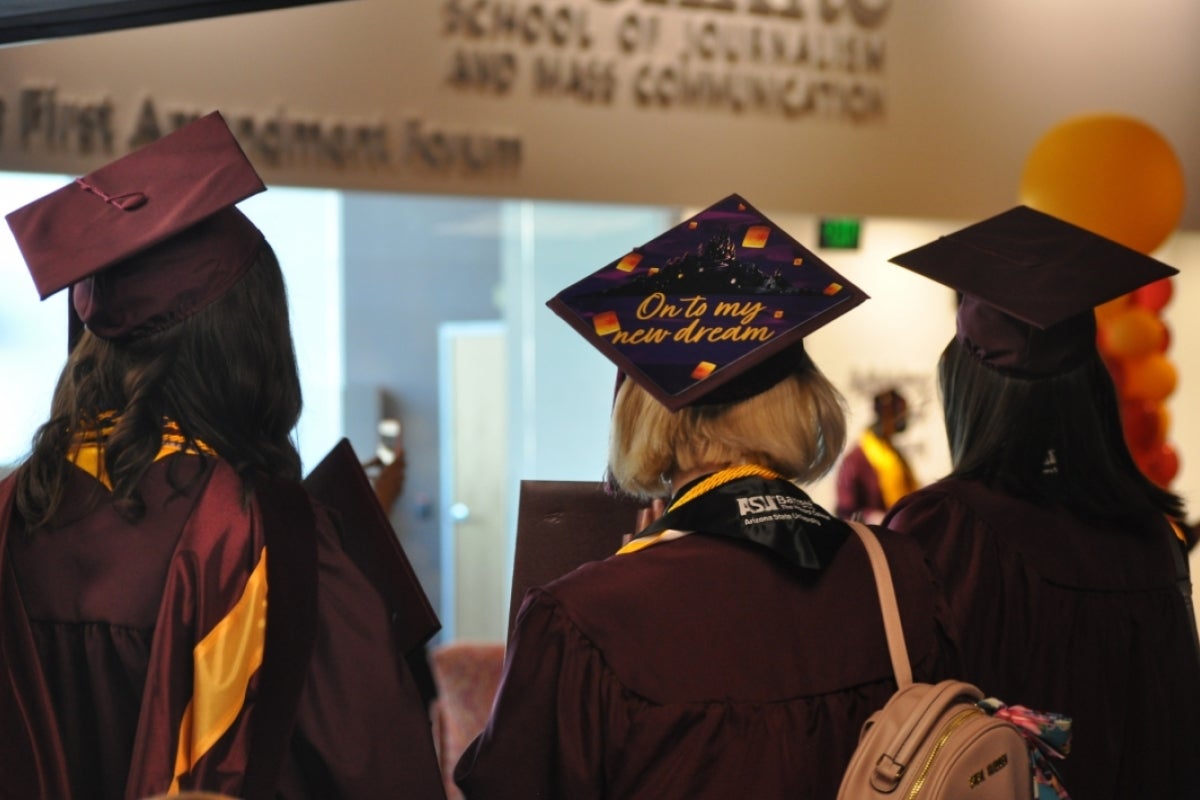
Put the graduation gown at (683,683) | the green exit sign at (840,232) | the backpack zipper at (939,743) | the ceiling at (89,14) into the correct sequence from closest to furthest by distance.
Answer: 1. the backpack zipper at (939,743)
2. the graduation gown at (683,683)
3. the ceiling at (89,14)
4. the green exit sign at (840,232)

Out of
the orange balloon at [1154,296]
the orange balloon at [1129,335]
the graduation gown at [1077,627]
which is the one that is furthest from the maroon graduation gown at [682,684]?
the orange balloon at [1154,296]

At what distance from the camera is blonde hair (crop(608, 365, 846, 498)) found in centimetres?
187

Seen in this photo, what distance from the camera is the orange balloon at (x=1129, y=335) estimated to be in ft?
17.8

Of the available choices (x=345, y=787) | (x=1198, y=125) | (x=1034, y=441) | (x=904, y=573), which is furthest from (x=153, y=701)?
(x=1198, y=125)

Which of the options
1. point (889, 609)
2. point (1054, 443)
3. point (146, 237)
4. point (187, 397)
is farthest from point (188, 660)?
point (1054, 443)

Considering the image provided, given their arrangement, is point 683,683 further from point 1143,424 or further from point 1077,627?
point 1143,424

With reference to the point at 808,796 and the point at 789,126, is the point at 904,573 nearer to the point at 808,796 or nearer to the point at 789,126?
the point at 808,796

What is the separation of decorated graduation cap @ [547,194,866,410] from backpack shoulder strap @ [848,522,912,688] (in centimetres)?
26

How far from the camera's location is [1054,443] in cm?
243

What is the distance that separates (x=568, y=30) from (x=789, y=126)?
1.06m

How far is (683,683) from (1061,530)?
38.3 inches

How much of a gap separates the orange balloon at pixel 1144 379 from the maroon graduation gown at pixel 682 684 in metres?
4.08

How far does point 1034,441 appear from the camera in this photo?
2.41 m

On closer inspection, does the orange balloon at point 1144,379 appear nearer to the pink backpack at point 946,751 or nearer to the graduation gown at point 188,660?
the pink backpack at point 946,751
